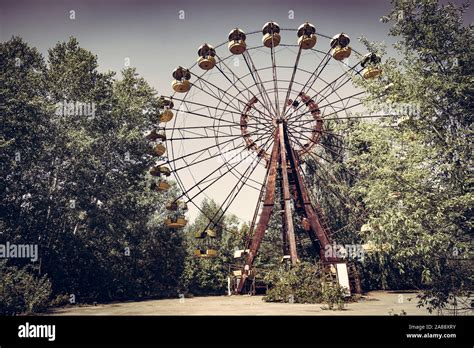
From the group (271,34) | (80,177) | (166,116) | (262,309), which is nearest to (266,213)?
(262,309)

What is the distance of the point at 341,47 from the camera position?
16.4m

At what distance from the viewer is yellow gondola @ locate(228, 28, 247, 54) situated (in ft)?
54.3

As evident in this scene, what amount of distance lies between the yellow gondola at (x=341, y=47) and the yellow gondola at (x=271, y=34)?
3.15 metres

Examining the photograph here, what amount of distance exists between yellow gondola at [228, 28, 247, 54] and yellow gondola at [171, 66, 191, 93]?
12.1 feet

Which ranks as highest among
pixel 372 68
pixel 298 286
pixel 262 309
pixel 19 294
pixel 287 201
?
pixel 372 68

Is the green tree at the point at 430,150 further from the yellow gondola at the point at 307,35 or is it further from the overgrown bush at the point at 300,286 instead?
the yellow gondola at the point at 307,35

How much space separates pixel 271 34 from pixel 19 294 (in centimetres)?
1767

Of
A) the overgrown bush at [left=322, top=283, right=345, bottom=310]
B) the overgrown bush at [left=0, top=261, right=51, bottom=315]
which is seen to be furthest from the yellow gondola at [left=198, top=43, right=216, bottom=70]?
the overgrown bush at [left=0, top=261, right=51, bottom=315]

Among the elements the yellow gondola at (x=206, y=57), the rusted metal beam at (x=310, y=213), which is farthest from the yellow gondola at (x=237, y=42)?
the rusted metal beam at (x=310, y=213)

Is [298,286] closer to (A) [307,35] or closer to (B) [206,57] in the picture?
(A) [307,35]

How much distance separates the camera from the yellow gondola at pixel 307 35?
16969 millimetres

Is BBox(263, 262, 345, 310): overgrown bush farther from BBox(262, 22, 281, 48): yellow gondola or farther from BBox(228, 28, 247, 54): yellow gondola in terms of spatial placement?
BBox(262, 22, 281, 48): yellow gondola

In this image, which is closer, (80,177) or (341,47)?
(341,47)
